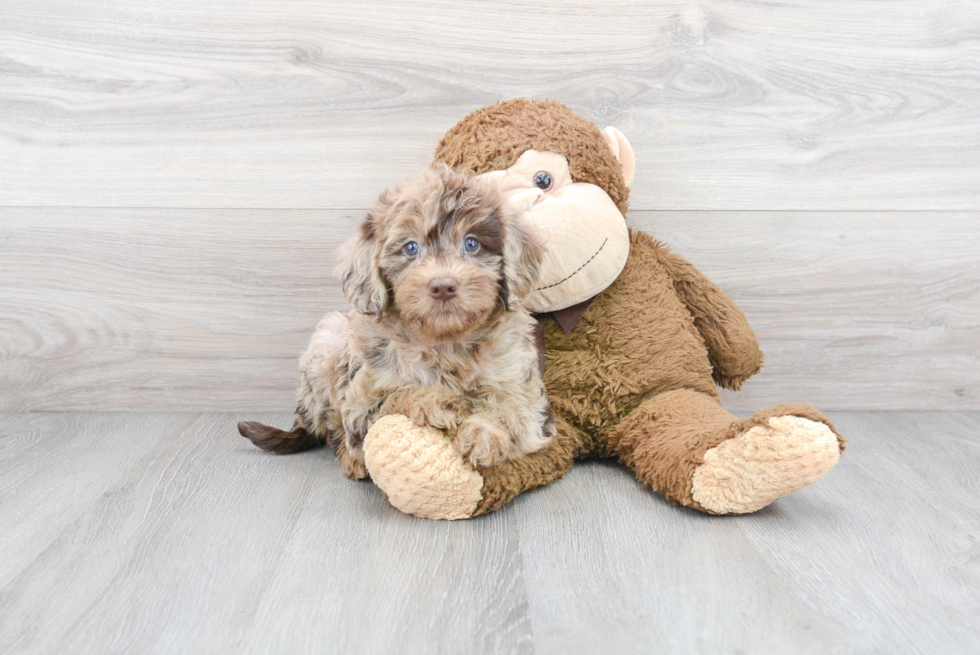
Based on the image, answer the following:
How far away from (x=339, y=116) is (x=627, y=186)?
0.89 m

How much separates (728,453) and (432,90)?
1357 millimetres

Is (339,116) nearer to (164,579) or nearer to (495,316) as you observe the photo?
(495,316)

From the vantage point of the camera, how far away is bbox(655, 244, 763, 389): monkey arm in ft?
6.80

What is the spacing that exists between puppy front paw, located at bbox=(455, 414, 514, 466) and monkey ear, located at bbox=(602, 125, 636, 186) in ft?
2.81

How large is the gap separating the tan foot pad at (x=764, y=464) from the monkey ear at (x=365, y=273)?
76 cm

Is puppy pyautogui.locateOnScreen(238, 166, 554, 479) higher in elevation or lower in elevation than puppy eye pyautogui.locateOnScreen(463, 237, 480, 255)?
lower

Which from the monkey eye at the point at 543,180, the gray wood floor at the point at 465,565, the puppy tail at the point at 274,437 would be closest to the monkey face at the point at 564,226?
the monkey eye at the point at 543,180

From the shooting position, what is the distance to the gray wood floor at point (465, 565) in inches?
45.6

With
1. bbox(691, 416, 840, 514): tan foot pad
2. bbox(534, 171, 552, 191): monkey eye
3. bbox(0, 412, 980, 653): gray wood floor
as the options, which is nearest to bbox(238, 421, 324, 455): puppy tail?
bbox(0, 412, 980, 653): gray wood floor

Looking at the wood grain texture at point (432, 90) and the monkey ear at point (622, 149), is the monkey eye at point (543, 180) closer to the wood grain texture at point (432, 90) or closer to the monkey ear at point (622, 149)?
the monkey ear at point (622, 149)

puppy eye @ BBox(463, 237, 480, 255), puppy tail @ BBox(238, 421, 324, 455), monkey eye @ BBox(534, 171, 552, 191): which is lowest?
puppy tail @ BBox(238, 421, 324, 455)

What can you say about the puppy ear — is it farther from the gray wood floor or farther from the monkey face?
the gray wood floor

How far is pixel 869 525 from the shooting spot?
158 cm

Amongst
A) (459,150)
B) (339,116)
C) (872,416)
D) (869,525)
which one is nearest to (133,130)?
(339,116)
